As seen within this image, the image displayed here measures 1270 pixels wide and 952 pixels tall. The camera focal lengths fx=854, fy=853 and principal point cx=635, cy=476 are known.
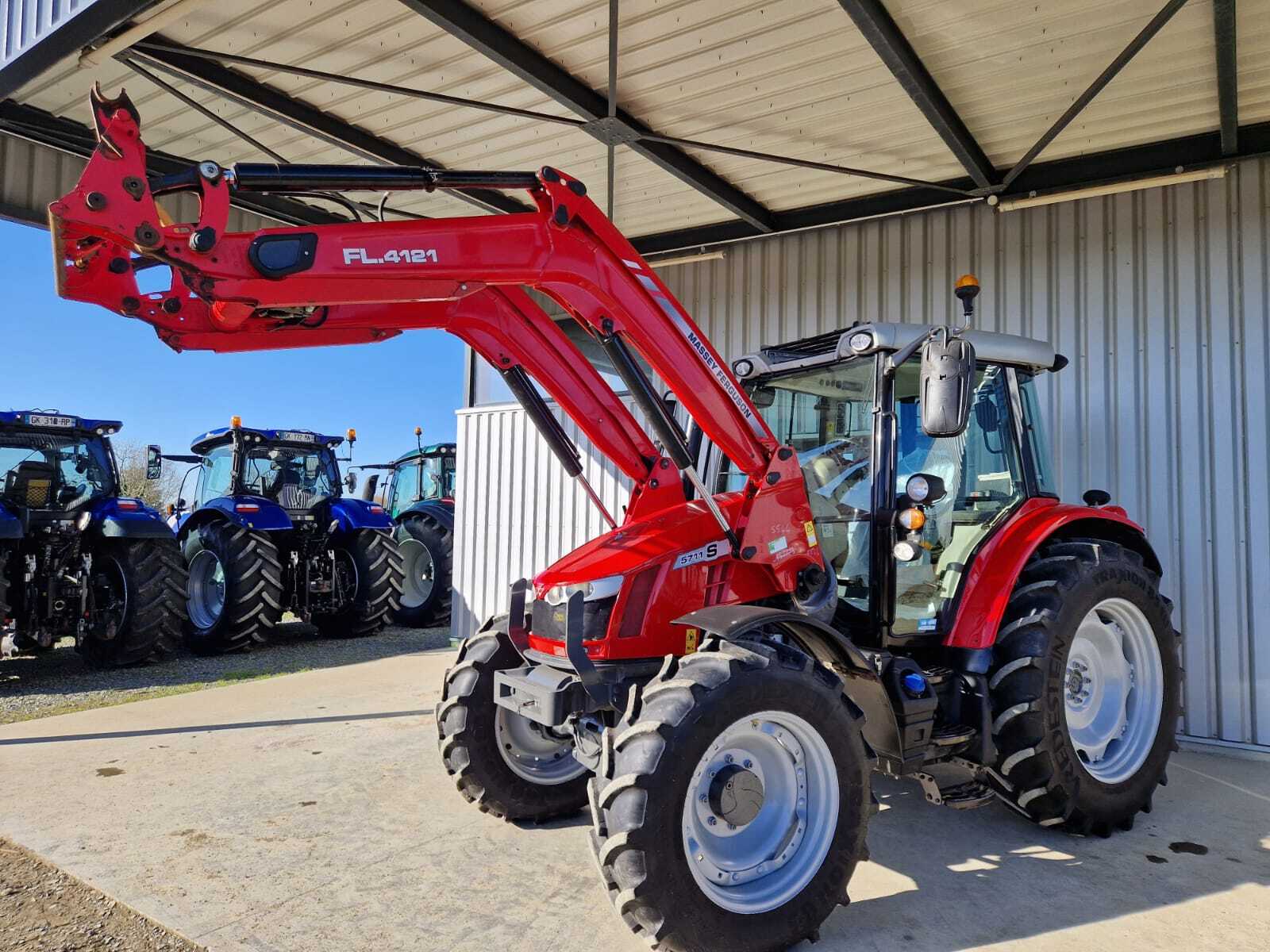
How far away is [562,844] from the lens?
3660 mm

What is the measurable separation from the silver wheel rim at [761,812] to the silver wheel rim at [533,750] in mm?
1094

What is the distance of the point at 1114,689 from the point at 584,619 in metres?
2.77

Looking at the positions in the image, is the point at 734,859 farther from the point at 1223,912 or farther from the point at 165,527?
the point at 165,527

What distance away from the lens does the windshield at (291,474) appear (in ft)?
32.8

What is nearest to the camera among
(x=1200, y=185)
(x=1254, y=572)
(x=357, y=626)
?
(x=1254, y=572)

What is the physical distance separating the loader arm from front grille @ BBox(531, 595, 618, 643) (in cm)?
76

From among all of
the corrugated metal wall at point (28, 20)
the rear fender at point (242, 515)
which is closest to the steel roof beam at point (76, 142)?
the corrugated metal wall at point (28, 20)

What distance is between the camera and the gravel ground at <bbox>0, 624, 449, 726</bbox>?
6398 mm

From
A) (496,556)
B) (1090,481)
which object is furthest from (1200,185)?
(496,556)

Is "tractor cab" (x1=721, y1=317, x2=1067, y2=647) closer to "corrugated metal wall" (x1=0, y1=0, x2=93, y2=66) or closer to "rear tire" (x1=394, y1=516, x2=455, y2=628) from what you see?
"corrugated metal wall" (x1=0, y1=0, x2=93, y2=66)

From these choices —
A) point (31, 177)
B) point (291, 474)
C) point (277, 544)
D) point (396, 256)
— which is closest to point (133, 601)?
point (277, 544)

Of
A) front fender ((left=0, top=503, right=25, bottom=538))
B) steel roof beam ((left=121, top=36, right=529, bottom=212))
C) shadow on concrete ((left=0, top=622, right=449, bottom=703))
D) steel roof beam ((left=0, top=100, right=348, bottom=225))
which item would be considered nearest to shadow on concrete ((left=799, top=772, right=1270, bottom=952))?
steel roof beam ((left=121, top=36, right=529, bottom=212))

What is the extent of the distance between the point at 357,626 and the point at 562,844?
664 cm

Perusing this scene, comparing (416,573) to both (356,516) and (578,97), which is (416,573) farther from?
(578,97)
